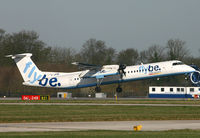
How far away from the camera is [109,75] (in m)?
61.0

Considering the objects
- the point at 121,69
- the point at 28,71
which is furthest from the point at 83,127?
the point at 28,71

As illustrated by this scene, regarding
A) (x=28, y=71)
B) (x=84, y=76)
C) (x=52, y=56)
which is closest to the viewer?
(x=84, y=76)

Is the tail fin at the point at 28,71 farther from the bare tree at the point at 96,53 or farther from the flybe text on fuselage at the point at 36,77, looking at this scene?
the bare tree at the point at 96,53

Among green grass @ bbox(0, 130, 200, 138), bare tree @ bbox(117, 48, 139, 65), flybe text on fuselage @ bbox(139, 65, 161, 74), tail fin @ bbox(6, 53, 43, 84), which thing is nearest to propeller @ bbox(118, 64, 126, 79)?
flybe text on fuselage @ bbox(139, 65, 161, 74)

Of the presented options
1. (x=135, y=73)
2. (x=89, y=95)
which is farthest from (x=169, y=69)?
(x=89, y=95)

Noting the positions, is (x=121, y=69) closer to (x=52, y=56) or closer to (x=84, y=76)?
(x=84, y=76)

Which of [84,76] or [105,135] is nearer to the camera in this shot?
[105,135]

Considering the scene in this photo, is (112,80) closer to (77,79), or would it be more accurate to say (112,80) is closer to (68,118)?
(77,79)

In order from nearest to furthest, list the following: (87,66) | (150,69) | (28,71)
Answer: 1. (150,69)
2. (87,66)
3. (28,71)

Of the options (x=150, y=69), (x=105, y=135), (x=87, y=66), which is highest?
(x=87, y=66)

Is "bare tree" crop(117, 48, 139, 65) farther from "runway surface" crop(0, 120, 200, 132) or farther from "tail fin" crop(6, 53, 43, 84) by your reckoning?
"runway surface" crop(0, 120, 200, 132)

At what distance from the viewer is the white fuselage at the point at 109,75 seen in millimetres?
57312

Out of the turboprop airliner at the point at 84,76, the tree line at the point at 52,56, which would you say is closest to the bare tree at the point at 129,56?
the tree line at the point at 52,56

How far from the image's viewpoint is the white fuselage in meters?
57.3
